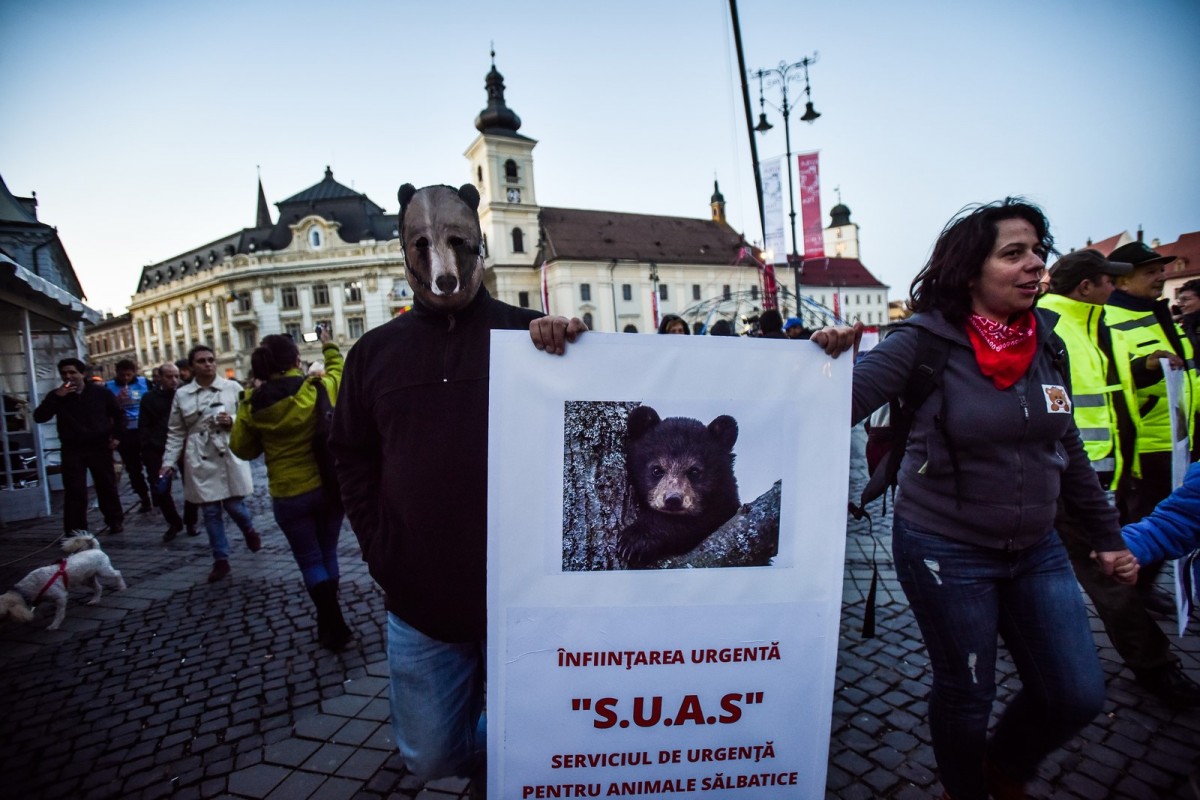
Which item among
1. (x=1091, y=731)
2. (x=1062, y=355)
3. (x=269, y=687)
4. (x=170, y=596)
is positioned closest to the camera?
(x=1062, y=355)

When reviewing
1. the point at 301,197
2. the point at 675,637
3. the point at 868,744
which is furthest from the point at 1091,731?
the point at 301,197

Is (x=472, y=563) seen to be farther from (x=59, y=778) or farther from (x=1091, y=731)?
(x=1091, y=731)

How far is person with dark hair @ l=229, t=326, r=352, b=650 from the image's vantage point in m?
3.78

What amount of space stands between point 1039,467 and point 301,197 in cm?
6971

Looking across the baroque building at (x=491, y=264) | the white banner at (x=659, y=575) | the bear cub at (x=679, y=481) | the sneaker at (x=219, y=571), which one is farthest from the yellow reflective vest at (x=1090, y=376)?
the baroque building at (x=491, y=264)

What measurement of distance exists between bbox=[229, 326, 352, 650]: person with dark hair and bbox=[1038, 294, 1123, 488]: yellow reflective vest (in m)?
4.28

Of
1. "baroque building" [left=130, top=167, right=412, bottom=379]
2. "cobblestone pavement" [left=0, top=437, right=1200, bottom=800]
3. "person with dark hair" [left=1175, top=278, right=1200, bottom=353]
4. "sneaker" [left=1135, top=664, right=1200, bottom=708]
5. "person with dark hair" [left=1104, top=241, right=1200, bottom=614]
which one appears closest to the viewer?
"cobblestone pavement" [left=0, top=437, right=1200, bottom=800]

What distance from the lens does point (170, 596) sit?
5.06 m

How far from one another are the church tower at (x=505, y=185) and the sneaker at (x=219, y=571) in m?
47.6

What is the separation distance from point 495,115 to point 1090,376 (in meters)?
57.8

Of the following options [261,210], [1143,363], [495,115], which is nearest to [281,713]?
[1143,363]

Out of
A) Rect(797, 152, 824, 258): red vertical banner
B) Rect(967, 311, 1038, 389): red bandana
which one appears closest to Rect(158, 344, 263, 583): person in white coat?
A: Rect(967, 311, 1038, 389): red bandana

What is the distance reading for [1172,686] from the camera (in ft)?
9.03

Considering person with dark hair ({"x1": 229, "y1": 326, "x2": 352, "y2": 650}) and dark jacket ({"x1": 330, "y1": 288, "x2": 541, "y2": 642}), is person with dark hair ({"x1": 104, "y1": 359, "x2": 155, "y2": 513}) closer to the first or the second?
person with dark hair ({"x1": 229, "y1": 326, "x2": 352, "y2": 650})
